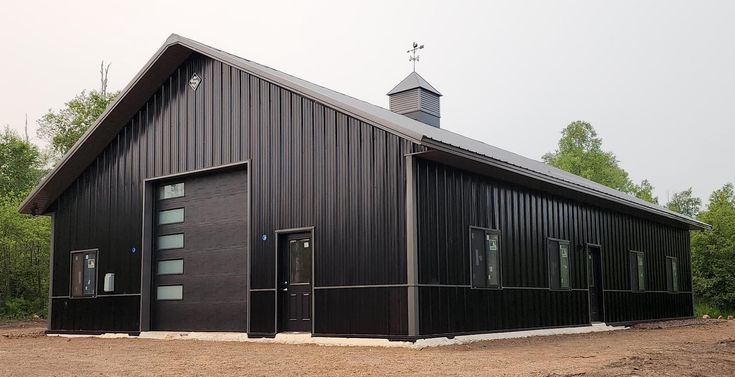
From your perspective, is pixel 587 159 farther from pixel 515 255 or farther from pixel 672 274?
pixel 515 255

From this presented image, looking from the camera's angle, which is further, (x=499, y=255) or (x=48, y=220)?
(x=48, y=220)

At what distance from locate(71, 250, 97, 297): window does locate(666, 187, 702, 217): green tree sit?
181 feet

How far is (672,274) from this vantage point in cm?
2388

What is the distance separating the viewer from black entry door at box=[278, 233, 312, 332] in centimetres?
1352

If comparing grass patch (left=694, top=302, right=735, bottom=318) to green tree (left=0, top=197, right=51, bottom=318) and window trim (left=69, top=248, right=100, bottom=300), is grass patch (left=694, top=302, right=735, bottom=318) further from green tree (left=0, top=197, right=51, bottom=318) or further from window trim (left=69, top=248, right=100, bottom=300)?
green tree (left=0, top=197, right=51, bottom=318)

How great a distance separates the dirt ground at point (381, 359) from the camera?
28.2 ft

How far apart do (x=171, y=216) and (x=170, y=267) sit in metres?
1.13

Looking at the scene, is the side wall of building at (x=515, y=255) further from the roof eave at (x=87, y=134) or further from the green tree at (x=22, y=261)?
the green tree at (x=22, y=261)

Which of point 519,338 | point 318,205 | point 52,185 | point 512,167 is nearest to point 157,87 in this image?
point 52,185

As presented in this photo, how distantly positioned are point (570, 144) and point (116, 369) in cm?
4228

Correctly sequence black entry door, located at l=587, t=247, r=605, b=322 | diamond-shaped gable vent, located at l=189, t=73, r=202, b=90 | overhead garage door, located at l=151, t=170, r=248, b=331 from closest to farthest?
1. overhead garage door, located at l=151, t=170, r=248, b=331
2. diamond-shaped gable vent, located at l=189, t=73, r=202, b=90
3. black entry door, located at l=587, t=247, r=605, b=322

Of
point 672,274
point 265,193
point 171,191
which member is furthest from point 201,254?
point 672,274

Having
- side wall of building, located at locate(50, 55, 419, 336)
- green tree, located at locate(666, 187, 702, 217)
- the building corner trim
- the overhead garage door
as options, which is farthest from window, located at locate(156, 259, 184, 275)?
green tree, located at locate(666, 187, 702, 217)

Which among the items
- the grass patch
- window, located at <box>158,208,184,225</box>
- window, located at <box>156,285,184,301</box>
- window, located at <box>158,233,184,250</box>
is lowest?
the grass patch
